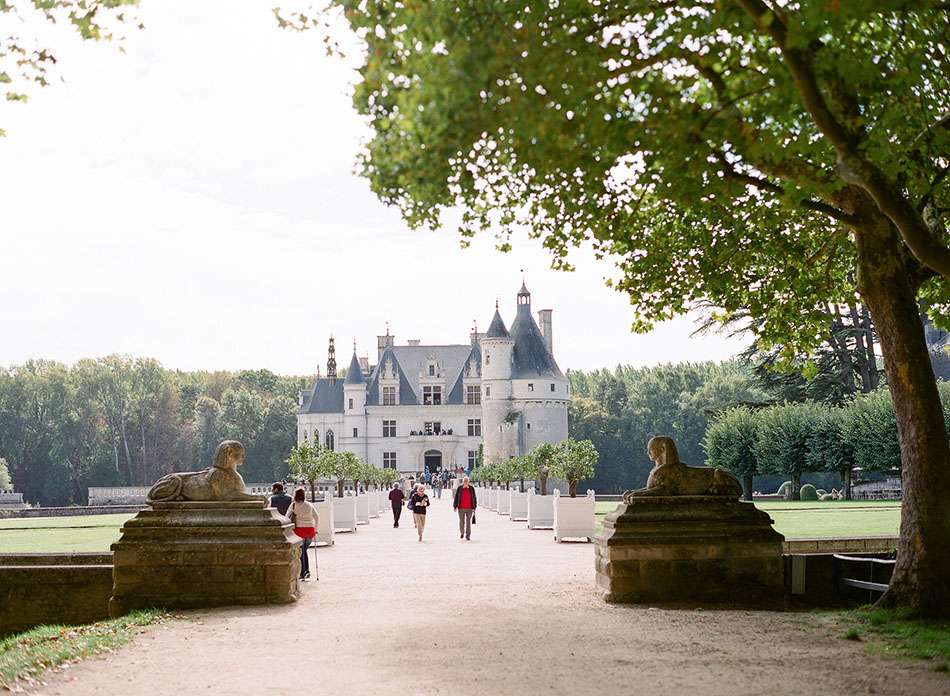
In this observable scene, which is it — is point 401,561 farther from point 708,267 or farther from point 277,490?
point 708,267

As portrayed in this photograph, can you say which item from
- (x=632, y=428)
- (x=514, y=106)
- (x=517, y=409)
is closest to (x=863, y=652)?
(x=514, y=106)

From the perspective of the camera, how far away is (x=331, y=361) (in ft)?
331

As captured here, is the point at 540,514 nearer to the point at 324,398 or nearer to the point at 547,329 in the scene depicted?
the point at 547,329

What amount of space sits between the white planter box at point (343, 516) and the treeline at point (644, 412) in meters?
58.2

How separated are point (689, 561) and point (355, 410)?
3380 inches

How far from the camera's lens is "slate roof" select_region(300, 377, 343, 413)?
97875mm

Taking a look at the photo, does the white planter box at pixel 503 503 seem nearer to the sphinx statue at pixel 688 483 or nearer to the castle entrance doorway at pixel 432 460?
the sphinx statue at pixel 688 483

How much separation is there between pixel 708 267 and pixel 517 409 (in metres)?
72.9

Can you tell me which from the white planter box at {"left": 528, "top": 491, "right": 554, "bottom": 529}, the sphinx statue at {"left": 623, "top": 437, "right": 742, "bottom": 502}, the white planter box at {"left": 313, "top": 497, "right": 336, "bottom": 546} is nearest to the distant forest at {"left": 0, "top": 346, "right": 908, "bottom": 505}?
the white planter box at {"left": 528, "top": 491, "right": 554, "bottom": 529}

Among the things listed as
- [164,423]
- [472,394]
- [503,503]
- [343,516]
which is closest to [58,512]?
[503,503]

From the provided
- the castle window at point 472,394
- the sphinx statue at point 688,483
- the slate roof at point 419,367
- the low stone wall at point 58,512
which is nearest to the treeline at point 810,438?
the low stone wall at point 58,512

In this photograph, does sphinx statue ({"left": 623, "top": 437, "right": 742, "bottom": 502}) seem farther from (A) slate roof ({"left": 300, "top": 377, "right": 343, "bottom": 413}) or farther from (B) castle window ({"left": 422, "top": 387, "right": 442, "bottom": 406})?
(A) slate roof ({"left": 300, "top": 377, "right": 343, "bottom": 413})

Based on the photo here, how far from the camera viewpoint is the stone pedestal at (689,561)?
38.4 ft

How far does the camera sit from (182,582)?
11492mm
